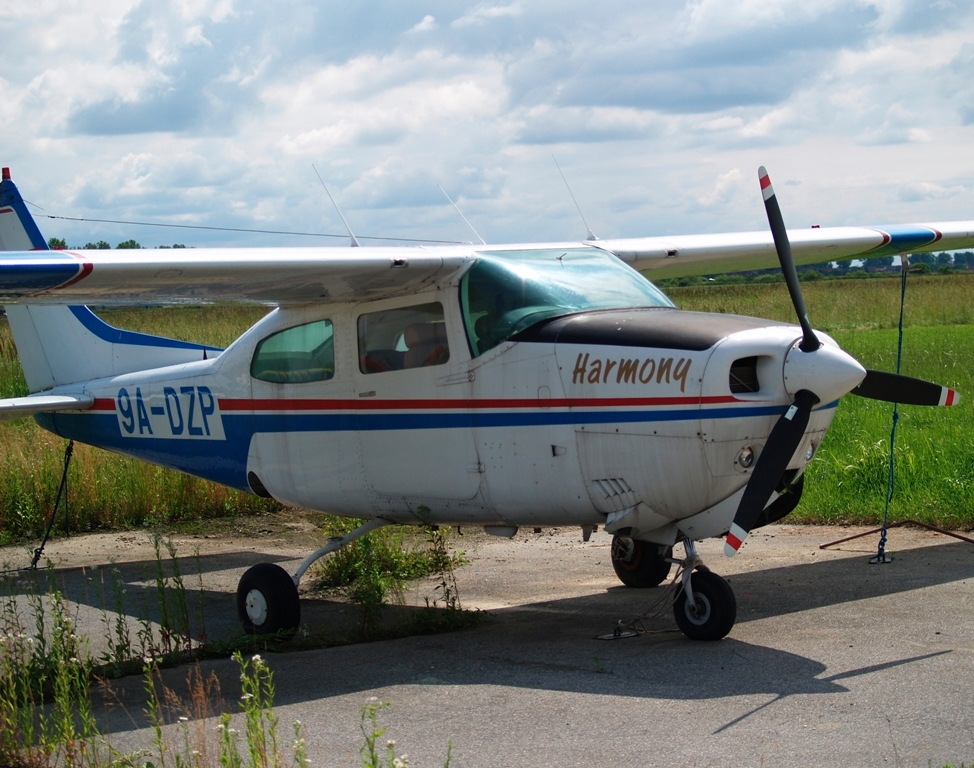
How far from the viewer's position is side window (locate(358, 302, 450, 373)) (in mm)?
6977

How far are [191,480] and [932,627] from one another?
8.35 m

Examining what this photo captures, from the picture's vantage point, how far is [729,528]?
613 centimetres

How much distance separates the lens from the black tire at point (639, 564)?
843 centimetres

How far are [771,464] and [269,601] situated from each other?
11.7 feet

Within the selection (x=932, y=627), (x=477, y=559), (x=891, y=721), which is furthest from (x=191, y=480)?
(x=891, y=721)

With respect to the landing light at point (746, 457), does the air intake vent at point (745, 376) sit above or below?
above

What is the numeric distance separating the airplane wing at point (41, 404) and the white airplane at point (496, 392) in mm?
1316

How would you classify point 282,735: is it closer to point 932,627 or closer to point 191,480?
point 932,627

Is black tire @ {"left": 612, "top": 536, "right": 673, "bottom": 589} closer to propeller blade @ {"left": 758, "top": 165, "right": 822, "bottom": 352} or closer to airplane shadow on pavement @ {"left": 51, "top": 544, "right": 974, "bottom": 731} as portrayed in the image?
airplane shadow on pavement @ {"left": 51, "top": 544, "right": 974, "bottom": 731}

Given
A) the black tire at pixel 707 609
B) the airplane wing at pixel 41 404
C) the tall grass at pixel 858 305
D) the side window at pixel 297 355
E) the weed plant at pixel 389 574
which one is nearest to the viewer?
the black tire at pixel 707 609

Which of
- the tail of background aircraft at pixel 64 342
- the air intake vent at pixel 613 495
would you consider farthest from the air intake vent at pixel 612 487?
the tail of background aircraft at pixel 64 342

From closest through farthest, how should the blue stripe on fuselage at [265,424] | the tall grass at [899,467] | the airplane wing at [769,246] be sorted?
the blue stripe on fuselage at [265,424]
the airplane wing at [769,246]
the tall grass at [899,467]

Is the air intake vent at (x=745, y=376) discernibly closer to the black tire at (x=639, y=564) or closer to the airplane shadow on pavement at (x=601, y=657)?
the airplane shadow on pavement at (x=601, y=657)

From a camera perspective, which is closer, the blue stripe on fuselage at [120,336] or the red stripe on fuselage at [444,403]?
the red stripe on fuselage at [444,403]
